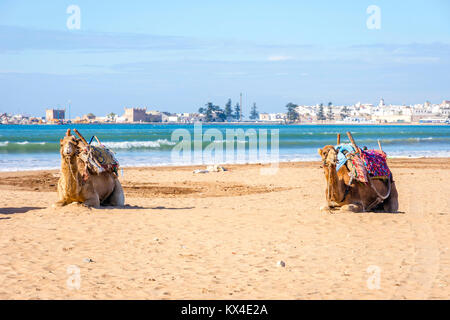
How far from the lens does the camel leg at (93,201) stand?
12477 mm

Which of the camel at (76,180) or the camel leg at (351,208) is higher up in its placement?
the camel at (76,180)

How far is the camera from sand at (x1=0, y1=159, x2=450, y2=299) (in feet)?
23.8

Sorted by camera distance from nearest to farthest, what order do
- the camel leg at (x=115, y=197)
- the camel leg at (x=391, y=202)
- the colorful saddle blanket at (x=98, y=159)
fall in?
the colorful saddle blanket at (x=98, y=159) → the camel leg at (x=391, y=202) → the camel leg at (x=115, y=197)

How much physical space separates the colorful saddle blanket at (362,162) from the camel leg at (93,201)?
4.78 metres

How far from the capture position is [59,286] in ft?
23.8

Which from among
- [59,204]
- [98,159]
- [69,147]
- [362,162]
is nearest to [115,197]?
[98,159]

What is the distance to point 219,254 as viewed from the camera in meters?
9.05

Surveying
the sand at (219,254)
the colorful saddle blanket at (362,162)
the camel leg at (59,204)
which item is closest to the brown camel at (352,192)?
the colorful saddle blanket at (362,162)

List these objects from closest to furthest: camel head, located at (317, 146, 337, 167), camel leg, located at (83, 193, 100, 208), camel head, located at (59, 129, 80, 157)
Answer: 1. camel head, located at (317, 146, 337, 167)
2. camel head, located at (59, 129, 80, 157)
3. camel leg, located at (83, 193, 100, 208)

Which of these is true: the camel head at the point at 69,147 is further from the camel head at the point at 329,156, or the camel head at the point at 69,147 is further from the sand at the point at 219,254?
the camel head at the point at 329,156

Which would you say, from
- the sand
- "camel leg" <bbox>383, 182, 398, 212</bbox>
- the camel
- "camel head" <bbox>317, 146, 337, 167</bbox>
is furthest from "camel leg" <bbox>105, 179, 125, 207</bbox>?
"camel leg" <bbox>383, 182, 398, 212</bbox>

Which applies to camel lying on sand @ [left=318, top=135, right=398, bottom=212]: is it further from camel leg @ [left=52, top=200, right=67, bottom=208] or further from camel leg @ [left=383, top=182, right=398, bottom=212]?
camel leg @ [left=52, top=200, right=67, bottom=208]
